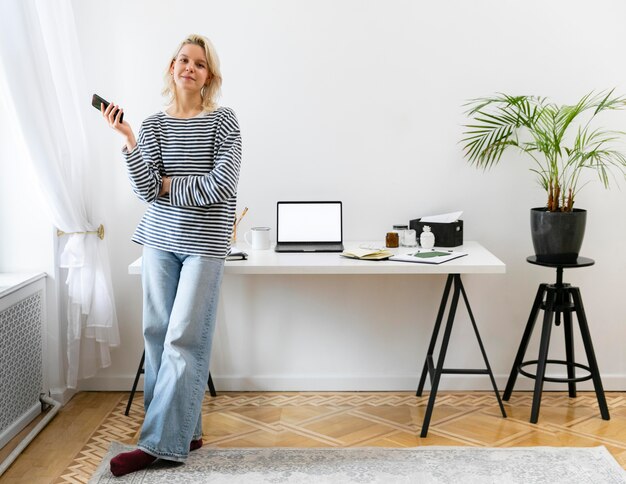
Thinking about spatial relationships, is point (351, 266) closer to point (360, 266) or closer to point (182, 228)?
point (360, 266)

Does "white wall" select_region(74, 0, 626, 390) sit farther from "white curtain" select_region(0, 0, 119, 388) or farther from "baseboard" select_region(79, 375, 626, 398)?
"white curtain" select_region(0, 0, 119, 388)

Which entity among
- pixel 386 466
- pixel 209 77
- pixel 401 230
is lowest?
pixel 386 466

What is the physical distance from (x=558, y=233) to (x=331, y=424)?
4.43ft

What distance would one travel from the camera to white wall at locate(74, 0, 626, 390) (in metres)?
3.92

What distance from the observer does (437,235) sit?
3.84 meters

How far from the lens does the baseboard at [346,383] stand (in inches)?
163

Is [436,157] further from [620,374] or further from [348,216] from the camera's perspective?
[620,374]

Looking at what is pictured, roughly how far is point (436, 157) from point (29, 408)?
228cm

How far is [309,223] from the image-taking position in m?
3.93

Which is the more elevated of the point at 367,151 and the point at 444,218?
the point at 367,151

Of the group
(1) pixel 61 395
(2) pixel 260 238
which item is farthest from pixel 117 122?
(1) pixel 61 395

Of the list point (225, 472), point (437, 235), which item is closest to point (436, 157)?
point (437, 235)

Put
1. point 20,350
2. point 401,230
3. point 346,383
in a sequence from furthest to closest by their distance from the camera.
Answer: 1. point 346,383
2. point 401,230
3. point 20,350

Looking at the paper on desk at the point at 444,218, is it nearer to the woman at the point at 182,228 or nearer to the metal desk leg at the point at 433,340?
the metal desk leg at the point at 433,340
